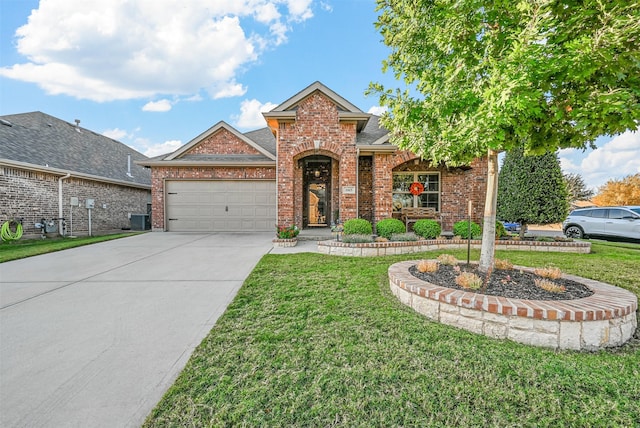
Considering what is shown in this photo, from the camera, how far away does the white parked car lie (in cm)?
953

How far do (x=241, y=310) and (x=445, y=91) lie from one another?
365cm

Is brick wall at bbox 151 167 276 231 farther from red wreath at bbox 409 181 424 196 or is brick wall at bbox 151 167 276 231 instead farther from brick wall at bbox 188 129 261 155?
red wreath at bbox 409 181 424 196

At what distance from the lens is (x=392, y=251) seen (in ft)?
22.5

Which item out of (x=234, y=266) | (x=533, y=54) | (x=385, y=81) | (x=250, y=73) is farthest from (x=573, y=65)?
(x=250, y=73)

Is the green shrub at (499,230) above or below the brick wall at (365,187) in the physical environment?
below

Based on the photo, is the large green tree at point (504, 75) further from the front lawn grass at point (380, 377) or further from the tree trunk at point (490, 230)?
the front lawn grass at point (380, 377)

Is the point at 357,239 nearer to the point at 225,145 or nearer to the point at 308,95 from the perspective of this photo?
the point at 308,95

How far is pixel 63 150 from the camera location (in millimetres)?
12344

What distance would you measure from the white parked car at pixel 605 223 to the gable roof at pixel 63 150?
20.1 meters

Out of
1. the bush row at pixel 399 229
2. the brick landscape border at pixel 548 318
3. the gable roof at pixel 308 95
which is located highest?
the gable roof at pixel 308 95

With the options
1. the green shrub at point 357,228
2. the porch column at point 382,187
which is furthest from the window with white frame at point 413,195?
the green shrub at point 357,228

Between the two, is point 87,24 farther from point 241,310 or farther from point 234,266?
point 241,310

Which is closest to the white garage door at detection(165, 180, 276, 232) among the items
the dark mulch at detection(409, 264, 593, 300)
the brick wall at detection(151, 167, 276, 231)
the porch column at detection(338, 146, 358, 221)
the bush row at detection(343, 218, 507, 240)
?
the brick wall at detection(151, 167, 276, 231)

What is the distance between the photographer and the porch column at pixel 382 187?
937cm
